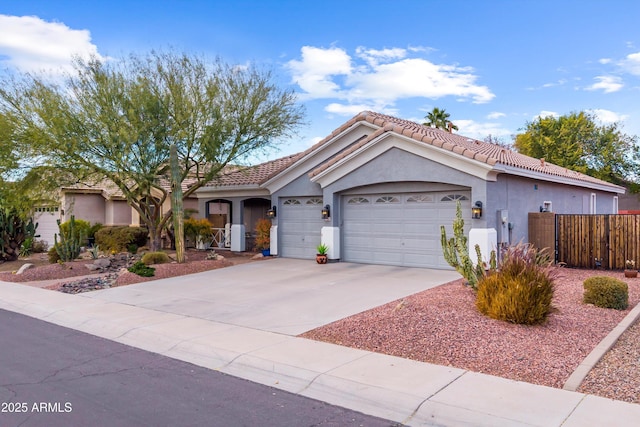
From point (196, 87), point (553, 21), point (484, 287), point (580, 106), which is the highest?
point (580, 106)

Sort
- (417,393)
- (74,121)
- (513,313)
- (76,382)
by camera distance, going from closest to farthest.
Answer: (417,393), (76,382), (513,313), (74,121)

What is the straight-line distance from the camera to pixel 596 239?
1573 centimetres

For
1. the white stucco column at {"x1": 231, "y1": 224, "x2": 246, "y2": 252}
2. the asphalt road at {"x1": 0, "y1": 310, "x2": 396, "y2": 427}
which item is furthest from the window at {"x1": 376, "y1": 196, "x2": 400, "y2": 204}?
the asphalt road at {"x1": 0, "y1": 310, "x2": 396, "y2": 427}

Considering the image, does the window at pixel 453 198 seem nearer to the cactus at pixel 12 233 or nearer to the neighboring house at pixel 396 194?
the neighboring house at pixel 396 194

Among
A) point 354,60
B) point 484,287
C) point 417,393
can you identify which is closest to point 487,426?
point 417,393

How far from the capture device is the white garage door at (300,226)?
18984 millimetres

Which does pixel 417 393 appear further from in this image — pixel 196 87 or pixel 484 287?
pixel 196 87

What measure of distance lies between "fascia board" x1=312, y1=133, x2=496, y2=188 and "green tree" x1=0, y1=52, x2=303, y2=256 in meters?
3.51

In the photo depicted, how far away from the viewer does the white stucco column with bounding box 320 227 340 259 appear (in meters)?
17.7

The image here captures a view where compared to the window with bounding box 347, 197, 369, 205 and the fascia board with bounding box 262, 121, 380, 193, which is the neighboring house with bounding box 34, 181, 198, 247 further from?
the window with bounding box 347, 197, 369, 205

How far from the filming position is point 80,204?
2709 centimetres

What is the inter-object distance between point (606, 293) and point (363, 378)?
20.4ft

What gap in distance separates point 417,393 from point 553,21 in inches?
587

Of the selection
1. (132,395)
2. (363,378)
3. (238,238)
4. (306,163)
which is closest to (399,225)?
(306,163)
